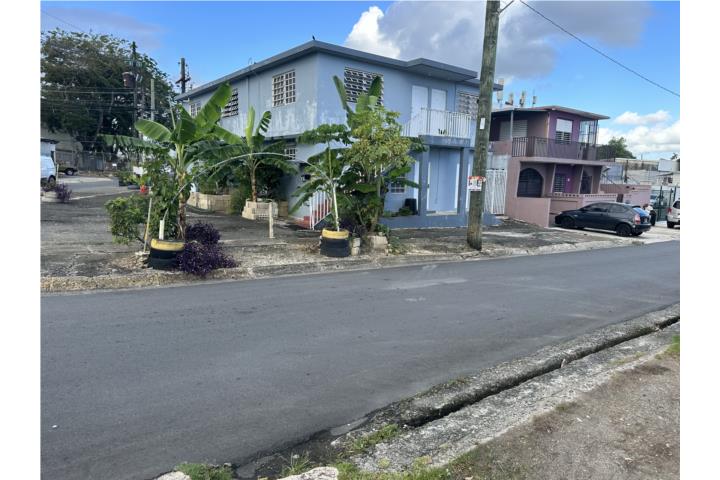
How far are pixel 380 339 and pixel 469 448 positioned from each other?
8.71 feet

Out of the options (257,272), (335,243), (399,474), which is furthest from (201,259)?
(399,474)

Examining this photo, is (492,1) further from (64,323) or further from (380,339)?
(64,323)

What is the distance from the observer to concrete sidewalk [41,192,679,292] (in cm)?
886

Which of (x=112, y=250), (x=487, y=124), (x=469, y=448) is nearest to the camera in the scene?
(x=469, y=448)

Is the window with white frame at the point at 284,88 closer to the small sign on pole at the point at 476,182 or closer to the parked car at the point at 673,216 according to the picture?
the small sign on pole at the point at 476,182

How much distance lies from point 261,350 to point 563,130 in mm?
29258

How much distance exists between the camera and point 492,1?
501 inches

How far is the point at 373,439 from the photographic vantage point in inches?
141

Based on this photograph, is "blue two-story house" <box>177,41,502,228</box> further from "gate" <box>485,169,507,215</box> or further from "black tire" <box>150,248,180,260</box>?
"black tire" <box>150,248,180,260</box>

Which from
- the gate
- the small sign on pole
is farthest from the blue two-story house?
the gate

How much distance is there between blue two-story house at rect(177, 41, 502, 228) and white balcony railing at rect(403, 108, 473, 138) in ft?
0.13

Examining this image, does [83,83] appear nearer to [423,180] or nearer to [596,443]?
[423,180]
